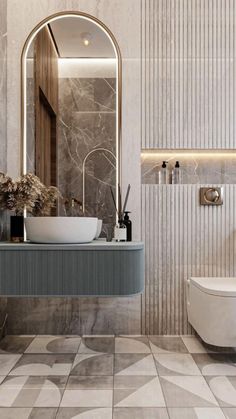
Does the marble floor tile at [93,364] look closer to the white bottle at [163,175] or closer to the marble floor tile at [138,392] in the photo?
the marble floor tile at [138,392]

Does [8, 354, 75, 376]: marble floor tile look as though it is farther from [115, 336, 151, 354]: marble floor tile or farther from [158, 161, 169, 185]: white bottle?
[158, 161, 169, 185]: white bottle

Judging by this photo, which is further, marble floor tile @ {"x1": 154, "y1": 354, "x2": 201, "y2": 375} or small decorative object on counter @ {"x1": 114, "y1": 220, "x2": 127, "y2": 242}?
small decorative object on counter @ {"x1": 114, "y1": 220, "x2": 127, "y2": 242}

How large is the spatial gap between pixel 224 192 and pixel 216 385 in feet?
4.35

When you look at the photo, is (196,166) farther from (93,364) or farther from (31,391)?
(31,391)

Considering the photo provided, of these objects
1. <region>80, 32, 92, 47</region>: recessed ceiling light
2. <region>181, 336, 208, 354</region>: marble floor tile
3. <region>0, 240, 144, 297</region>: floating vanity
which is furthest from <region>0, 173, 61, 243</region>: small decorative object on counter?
<region>181, 336, 208, 354</region>: marble floor tile

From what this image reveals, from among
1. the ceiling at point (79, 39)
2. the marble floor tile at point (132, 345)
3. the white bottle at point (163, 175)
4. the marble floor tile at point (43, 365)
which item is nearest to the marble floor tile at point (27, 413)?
the marble floor tile at point (43, 365)

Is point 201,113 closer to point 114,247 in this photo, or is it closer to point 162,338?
point 114,247

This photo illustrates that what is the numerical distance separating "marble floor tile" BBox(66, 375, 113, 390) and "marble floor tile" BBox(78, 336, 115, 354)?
0.36m

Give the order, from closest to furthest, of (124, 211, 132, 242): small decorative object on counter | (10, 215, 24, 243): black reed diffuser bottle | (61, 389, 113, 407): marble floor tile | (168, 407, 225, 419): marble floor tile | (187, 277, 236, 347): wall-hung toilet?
(168, 407, 225, 419): marble floor tile, (61, 389, 113, 407): marble floor tile, (187, 277, 236, 347): wall-hung toilet, (10, 215, 24, 243): black reed diffuser bottle, (124, 211, 132, 242): small decorative object on counter

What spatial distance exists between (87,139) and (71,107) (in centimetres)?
26

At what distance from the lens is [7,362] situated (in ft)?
7.06

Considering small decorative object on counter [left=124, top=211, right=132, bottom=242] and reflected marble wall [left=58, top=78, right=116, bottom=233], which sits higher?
reflected marble wall [left=58, top=78, right=116, bottom=233]

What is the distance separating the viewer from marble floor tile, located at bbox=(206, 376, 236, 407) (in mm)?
1699

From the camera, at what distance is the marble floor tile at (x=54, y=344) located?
2.34 m
